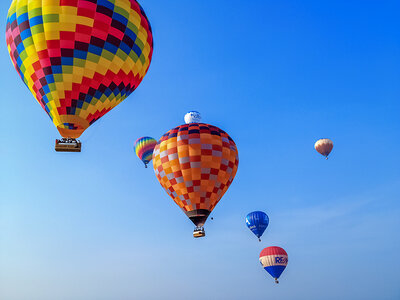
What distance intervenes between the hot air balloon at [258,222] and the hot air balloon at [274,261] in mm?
1680

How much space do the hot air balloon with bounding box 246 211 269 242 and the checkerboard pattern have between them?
11.6m

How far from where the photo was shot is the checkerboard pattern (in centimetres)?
1855

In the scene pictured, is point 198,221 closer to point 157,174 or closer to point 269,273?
point 157,174

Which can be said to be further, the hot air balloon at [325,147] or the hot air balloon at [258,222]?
the hot air balloon at [325,147]

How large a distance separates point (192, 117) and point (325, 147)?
16.2m

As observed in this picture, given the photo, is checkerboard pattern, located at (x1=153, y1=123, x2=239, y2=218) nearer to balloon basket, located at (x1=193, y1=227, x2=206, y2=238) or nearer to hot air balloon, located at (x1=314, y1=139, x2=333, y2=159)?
balloon basket, located at (x1=193, y1=227, x2=206, y2=238)

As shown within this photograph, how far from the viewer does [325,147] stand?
35.2m

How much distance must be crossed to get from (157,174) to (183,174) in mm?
1710

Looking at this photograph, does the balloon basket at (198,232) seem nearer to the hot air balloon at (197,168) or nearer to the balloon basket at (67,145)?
the hot air balloon at (197,168)

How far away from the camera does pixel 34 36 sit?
13.4 metres

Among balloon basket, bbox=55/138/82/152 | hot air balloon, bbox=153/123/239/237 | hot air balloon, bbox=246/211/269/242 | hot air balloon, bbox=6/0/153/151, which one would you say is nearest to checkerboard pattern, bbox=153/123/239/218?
hot air balloon, bbox=153/123/239/237

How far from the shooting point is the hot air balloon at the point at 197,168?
18547 millimetres

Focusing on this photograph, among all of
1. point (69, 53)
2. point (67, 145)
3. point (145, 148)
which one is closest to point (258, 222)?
point (145, 148)

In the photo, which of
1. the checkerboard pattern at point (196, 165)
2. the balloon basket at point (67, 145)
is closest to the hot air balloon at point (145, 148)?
the checkerboard pattern at point (196, 165)
